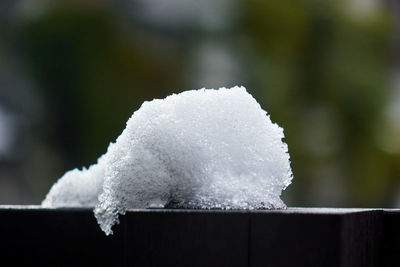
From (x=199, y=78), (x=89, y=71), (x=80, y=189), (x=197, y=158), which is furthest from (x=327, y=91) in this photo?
(x=197, y=158)

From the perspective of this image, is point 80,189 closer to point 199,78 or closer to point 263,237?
point 263,237

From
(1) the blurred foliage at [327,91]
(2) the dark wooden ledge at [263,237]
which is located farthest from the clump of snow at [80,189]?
(1) the blurred foliage at [327,91]

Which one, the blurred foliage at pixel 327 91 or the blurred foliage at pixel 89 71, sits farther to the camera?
the blurred foliage at pixel 327 91

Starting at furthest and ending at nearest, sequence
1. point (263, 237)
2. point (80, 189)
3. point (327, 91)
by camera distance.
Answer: point (327, 91) < point (80, 189) < point (263, 237)

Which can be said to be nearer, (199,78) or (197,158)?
(197,158)

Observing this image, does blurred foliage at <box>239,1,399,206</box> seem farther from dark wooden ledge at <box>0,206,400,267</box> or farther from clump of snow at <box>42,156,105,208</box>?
dark wooden ledge at <box>0,206,400,267</box>

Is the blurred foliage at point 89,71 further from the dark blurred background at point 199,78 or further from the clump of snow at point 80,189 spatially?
the clump of snow at point 80,189

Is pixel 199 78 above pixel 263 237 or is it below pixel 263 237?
above
